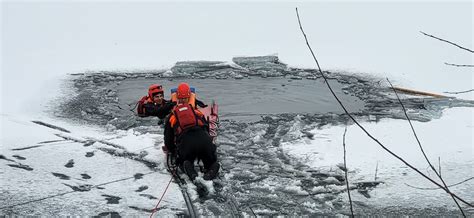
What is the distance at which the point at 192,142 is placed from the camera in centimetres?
657

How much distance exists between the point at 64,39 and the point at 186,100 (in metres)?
9.62

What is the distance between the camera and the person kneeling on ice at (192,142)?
659 centimetres

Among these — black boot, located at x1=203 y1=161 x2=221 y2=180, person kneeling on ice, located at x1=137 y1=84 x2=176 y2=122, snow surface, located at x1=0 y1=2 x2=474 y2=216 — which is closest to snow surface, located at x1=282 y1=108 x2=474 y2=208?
snow surface, located at x1=0 y1=2 x2=474 y2=216

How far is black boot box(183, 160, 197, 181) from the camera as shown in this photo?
6.63 m

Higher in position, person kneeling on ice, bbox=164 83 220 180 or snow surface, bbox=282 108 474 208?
person kneeling on ice, bbox=164 83 220 180

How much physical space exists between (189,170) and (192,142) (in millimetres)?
338

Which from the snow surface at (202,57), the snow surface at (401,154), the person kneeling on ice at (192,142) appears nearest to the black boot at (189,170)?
the person kneeling on ice at (192,142)

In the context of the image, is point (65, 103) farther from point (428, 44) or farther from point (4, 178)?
point (428, 44)

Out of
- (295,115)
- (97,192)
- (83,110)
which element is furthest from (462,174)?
(83,110)

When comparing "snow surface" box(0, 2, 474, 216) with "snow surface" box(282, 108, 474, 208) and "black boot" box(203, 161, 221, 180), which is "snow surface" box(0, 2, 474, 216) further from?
"black boot" box(203, 161, 221, 180)

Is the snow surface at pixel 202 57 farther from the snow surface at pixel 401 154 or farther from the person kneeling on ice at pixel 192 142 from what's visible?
the person kneeling on ice at pixel 192 142

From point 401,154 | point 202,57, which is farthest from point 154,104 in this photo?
point 202,57

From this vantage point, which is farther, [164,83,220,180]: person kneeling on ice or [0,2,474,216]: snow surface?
[0,2,474,216]: snow surface

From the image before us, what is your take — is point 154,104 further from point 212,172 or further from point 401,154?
point 401,154
